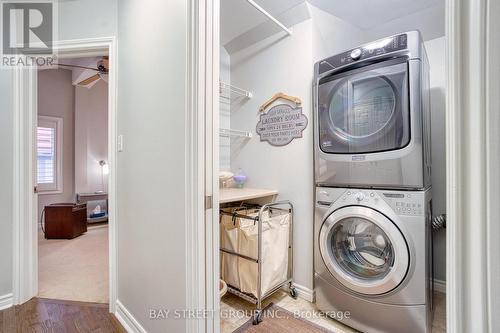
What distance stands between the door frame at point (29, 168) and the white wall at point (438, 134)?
260 centimetres

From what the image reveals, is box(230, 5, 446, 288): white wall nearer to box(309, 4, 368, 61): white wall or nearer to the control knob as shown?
box(309, 4, 368, 61): white wall

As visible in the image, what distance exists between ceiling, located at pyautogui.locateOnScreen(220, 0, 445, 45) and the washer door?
66.5 inches

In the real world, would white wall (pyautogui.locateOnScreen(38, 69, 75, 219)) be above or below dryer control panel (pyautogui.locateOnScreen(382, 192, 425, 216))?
above

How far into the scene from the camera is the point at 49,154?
4328 millimetres

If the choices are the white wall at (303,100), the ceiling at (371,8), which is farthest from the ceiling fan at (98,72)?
the ceiling at (371,8)

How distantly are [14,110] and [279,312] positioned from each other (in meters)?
2.56

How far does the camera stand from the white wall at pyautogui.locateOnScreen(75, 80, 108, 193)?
461 cm

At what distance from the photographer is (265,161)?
227cm

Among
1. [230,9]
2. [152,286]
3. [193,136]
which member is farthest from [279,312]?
[230,9]

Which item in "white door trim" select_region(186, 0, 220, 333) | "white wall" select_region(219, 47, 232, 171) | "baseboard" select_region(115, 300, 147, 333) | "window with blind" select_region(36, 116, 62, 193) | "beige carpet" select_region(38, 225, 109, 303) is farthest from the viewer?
"window with blind" select_region(36, 116, 62, 193)

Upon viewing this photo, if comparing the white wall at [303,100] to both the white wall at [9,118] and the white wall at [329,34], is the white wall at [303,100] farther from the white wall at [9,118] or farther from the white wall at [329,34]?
the white wall at [9,118]

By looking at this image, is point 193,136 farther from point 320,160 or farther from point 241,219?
point 320,160

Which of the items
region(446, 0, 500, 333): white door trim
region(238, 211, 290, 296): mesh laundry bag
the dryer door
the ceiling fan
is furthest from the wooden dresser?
region(446, 0, 500, 333): white door trim

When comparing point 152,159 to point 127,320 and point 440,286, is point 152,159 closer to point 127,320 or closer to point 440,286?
point 127,320
